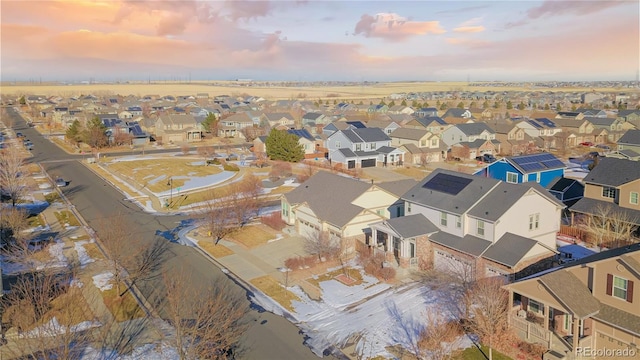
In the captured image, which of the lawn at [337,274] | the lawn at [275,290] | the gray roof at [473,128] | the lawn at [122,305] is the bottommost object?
the lawn at [275,290]

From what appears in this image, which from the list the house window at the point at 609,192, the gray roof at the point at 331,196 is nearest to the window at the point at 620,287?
the gray roof at the point at 331,196

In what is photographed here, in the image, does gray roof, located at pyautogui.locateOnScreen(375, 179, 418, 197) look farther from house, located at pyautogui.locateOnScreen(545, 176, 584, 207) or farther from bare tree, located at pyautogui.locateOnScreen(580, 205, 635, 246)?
house, located at pyautogui.locateOnScreen(545, 176, 584, 207)

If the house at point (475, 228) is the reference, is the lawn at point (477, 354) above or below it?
below

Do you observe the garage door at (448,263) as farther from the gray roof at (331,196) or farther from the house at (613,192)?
the house at (613,192)

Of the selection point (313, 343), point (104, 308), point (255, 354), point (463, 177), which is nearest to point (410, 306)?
point (313, 343)

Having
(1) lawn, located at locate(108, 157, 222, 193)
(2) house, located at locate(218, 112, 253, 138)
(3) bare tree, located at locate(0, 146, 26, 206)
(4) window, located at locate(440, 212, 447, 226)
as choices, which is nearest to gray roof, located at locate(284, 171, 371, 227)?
(4) window, located at locate(440, 212, 447, 226)

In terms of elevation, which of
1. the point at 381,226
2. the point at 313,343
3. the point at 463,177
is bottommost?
the point at 313,343

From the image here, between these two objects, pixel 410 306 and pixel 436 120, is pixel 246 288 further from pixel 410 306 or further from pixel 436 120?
pixel 436 120
